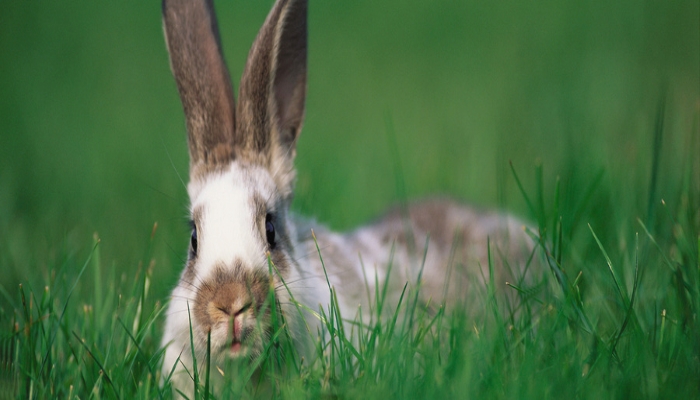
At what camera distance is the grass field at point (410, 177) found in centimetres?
249

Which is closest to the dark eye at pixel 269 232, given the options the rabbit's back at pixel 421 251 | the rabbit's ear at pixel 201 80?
the rabbit's back at pixel 421 251

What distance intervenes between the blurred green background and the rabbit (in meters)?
0.51

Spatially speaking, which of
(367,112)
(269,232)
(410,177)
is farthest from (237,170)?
(367,112)

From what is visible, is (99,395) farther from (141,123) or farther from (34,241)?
(141,123)

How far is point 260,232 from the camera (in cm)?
295

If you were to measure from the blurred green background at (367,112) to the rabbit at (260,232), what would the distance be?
508 millimetres

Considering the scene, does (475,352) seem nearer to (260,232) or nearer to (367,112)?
(260,232)

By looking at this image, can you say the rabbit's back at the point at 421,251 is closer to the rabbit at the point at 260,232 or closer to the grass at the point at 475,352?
the rabbit at the point at 260,232

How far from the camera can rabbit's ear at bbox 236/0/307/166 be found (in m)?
3.24

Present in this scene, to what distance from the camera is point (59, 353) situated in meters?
2.89

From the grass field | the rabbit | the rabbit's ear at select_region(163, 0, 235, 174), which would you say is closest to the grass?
the grass field

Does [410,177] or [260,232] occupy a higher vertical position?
[260,232]

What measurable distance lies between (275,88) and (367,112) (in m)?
3.66

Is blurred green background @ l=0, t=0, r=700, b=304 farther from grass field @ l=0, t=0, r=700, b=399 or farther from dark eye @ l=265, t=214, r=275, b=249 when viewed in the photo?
dark eye @ l=265, t=214, r=275, b=249
